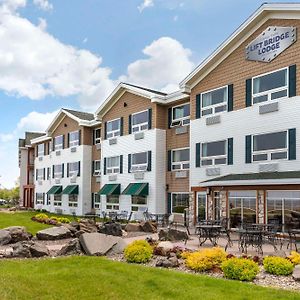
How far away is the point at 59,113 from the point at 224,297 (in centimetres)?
3893

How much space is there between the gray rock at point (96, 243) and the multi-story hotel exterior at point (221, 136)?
918 cm

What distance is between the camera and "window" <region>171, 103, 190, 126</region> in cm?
2956

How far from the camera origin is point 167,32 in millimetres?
20734

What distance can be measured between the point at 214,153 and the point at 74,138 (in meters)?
21.0

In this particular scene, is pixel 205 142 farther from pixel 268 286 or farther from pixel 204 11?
pixel 268 286

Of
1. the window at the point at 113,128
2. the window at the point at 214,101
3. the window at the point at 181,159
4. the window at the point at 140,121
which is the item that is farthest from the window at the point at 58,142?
the window at the point at 214,101

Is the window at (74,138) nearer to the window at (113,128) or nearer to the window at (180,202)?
the window at (113,128)

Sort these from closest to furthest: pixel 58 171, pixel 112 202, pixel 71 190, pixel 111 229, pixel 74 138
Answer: pixel 111 229
pixel 112 202
pixel 71 190
pixel 74 138
pixel 58 171

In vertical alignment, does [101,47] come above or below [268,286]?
above

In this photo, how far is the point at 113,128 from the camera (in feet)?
118

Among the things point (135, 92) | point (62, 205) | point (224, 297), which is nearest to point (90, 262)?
point (224, 297)

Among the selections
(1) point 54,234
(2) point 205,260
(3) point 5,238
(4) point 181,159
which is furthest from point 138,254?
(4) point 181,159

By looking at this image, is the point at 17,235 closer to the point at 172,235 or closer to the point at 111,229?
the point at 111,229

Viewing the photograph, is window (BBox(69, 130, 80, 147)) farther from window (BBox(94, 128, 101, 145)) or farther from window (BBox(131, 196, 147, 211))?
window (BBox(131, 196, 147, 211))
